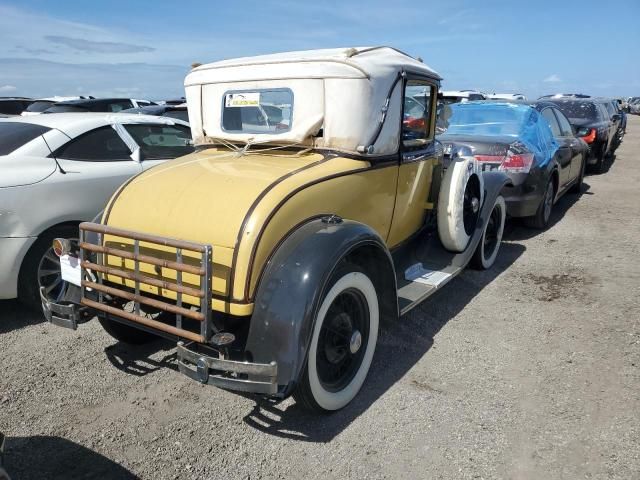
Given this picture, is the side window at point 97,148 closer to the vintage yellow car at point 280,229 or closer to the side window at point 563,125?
the vintage yellow car at point 280,229

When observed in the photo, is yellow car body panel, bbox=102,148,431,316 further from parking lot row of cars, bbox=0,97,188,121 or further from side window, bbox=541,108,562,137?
parking lot row of cars, bbox=0,97,188,121

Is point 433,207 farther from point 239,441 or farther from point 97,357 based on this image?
point 97,357

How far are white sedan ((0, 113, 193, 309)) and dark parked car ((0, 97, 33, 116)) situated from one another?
907cm

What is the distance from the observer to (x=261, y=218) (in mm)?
2578

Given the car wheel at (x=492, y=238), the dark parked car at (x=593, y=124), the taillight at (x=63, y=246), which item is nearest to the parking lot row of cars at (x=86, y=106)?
the car wheel at (x=492, y=238)

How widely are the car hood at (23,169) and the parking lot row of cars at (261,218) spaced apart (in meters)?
0.01

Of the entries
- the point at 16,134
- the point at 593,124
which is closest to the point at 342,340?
the point at 16,134

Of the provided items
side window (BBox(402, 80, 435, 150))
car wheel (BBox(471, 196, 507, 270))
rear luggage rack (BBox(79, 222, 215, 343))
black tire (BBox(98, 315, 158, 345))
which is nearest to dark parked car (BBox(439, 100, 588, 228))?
car wheel (BBox(471, 196, 507, 270))

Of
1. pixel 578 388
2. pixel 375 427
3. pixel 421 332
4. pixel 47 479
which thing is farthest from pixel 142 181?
pixel 578 388

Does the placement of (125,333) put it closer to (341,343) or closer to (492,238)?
(341,343)

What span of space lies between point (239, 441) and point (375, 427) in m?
0.74

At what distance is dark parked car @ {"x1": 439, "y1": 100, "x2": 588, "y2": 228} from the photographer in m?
5.93

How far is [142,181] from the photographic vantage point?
3.16 metres

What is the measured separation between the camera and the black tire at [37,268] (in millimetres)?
3867
